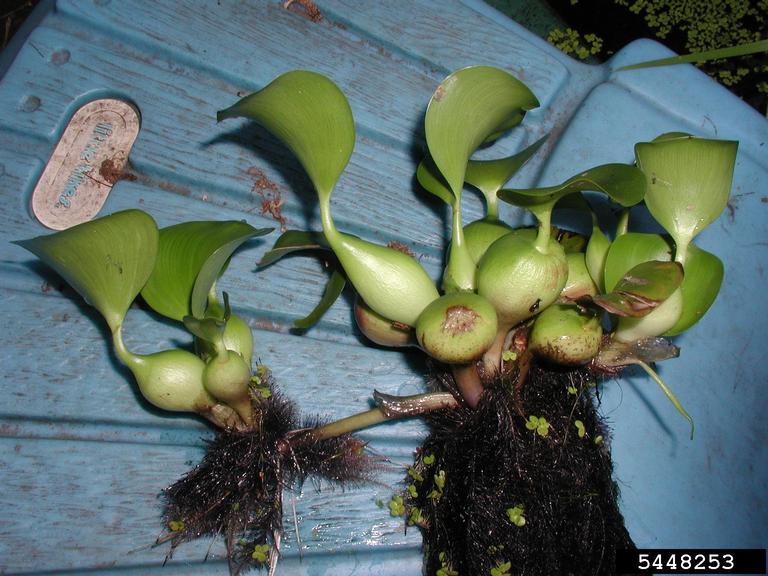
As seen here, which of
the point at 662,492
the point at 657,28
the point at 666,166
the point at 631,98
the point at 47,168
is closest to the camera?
the point at 666,166

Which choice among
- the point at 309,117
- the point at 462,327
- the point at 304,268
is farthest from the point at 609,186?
the point at 304,268

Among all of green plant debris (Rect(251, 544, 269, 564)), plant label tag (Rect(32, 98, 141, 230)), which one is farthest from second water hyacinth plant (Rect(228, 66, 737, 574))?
plant label tag (Rect(32, 98, 141, 230))

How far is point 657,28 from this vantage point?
6.59ft

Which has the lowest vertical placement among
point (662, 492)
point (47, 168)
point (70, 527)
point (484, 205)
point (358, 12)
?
point (70, 527)

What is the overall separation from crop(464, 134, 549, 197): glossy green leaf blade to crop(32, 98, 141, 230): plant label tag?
1.83ft

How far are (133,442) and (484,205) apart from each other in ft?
2.33

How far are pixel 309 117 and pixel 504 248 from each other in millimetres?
307

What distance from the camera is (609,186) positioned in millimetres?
813

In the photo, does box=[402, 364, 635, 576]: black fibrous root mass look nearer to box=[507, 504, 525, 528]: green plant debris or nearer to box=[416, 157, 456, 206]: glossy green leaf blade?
box=[507, 504, 525, 528]: green plant debris

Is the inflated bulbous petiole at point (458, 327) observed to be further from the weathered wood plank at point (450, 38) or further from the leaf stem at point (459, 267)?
the weathered wood plank at point (450, 38)

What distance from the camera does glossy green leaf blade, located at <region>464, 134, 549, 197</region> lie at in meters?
0.97

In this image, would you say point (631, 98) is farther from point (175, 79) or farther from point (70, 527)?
point (70, 527)

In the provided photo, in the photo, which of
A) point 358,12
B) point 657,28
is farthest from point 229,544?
point 657,28

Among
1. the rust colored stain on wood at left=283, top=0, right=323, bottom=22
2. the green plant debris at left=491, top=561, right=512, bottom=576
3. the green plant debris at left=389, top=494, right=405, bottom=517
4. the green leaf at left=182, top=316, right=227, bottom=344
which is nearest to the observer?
the green leaf at left=182, top=316, right=227, bottom=344
